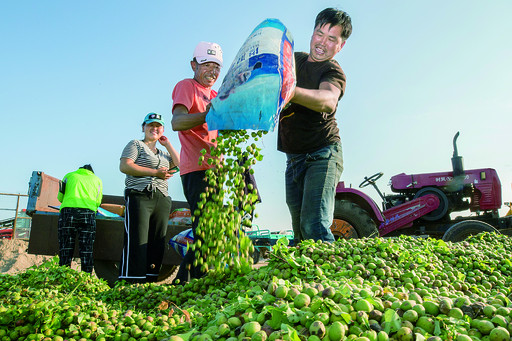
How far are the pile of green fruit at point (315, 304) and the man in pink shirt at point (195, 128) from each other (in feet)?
1.63

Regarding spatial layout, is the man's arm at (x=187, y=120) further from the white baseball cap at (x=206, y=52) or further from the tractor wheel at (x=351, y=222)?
the tractor wheel at (x=351, y=222)

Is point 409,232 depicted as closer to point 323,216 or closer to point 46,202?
point 323,216

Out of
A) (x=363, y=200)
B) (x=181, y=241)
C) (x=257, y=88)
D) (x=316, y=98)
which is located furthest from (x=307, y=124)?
(x=363, y=200)

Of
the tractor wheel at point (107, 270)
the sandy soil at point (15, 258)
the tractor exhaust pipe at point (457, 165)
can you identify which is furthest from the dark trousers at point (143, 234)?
the tractor exhaust pipe at point (457, 165)

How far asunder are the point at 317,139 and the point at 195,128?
0.93 meters

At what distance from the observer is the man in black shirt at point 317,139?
238 cm

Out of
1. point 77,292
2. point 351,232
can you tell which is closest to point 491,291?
point 77,292

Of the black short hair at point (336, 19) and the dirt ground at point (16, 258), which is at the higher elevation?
the black short hair at point (336, 19)

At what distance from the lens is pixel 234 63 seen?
210 cm

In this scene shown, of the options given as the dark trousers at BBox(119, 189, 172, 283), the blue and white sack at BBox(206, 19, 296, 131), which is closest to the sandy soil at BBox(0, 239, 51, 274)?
the dark trousers at BBox(119, 189, 172, 283)

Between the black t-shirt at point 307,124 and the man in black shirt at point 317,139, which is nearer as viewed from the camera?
the man in black shirt at point 317,139

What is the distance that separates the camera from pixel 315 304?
1.16 meters

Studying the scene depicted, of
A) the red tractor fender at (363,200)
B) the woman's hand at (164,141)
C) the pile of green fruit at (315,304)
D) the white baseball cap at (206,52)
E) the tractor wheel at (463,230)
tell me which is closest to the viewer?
the pile of green fruit at (315,304)

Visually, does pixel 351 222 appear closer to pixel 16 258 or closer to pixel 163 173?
pixel 163 173
